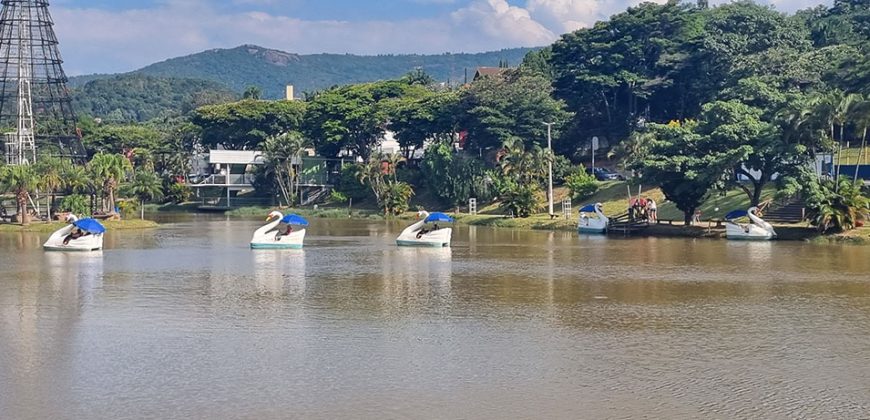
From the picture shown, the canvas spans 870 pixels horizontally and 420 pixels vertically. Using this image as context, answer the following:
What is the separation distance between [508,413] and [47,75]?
7203cm

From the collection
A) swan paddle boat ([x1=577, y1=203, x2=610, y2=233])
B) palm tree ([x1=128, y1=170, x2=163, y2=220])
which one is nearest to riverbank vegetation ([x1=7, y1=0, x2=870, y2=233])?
palm tree ([x1=128, y1=170, x2=163, y2=220])

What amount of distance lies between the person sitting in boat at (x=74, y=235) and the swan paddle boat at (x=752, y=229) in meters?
33.4

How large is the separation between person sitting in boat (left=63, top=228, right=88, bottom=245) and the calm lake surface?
4.97m

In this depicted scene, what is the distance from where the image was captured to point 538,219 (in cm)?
6419

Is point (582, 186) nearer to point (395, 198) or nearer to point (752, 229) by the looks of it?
point (395, 198)

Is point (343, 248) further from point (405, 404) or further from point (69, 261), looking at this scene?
point (405, 404)

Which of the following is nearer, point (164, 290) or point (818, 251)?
point (164, 290)

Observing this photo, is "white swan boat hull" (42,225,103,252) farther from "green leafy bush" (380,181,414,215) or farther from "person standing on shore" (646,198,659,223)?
"green leafy bush" (380,181,414,215)

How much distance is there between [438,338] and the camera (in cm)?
2156

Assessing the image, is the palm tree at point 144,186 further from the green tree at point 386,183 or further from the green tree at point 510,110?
the green tree at point 510,110

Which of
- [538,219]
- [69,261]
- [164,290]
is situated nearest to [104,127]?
[538,219]

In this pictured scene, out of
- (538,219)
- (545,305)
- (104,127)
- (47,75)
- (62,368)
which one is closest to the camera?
(62,368)

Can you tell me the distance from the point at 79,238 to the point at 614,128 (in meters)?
52.7

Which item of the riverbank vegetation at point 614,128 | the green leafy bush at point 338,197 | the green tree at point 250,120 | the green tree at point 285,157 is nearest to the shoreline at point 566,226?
the riverbank vegetation at point 614,128
